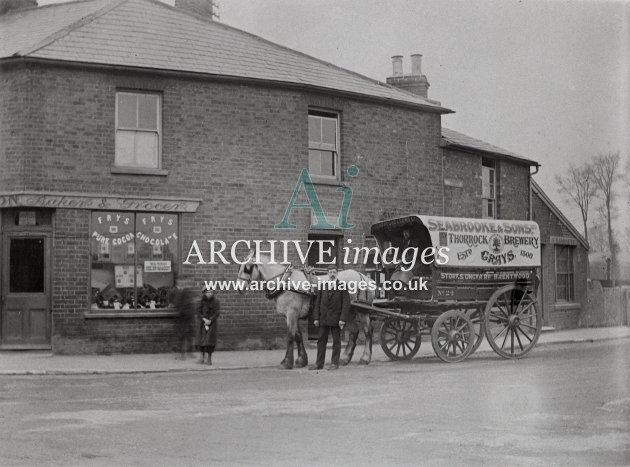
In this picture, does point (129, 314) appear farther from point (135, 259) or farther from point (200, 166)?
point (200, 166)

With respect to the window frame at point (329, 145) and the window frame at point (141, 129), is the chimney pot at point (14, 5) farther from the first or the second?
the window frame at point (329, 145)

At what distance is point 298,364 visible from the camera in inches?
525

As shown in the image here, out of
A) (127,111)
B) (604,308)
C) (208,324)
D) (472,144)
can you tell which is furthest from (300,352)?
(604,308)

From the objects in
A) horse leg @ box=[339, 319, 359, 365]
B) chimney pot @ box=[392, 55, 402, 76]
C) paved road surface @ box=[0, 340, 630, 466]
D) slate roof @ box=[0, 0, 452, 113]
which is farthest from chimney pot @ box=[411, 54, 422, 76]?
paved road surface @ box=[0, 340, 630, 466]

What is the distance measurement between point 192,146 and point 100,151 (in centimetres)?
183

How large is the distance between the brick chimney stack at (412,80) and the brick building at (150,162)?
3.77 metres

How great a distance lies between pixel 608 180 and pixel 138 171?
29.8 feet

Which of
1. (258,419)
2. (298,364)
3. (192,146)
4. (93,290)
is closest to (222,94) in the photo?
(192,146)

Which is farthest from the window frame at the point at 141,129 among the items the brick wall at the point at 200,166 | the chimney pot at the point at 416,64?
the chimney pot at the point at 416,64

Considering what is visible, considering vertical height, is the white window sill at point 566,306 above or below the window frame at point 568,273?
below

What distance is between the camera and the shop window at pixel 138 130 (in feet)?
50.9

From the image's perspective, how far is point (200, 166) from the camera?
15.9m

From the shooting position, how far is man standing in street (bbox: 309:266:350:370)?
1292 centimetres
